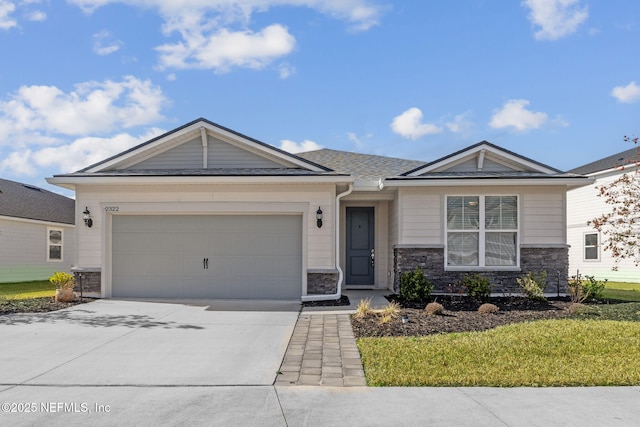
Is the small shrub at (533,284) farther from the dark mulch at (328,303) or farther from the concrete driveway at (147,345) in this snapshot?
the concrete driveway at (147,345)

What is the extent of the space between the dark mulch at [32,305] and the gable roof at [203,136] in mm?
3245

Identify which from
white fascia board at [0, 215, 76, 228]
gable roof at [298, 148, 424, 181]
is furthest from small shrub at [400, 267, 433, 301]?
white fascia board at [0, 215, 76, 228]

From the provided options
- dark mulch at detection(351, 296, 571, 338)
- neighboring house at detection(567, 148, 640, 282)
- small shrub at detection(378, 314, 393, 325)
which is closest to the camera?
dark mulch at detection(351, 296, 571, 338)

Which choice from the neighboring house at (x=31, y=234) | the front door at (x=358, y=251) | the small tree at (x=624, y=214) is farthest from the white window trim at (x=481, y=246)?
the neighboring house at (x=31, y=234)

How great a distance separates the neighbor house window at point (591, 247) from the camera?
19.7 meters

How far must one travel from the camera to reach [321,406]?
14.0 feet

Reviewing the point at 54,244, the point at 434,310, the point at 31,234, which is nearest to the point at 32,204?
the point at 31,234

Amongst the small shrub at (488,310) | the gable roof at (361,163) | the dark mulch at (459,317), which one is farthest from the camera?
the gable roof at (361,163)

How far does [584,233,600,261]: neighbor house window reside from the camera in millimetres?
19719

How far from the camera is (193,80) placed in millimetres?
13375

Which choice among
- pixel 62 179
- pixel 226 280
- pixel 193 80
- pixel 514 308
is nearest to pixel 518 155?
pixel 514 308

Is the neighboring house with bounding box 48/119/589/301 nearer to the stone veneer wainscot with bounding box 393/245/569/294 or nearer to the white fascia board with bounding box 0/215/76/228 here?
the stone veneer wainscot with bounding box 393/245/569/294

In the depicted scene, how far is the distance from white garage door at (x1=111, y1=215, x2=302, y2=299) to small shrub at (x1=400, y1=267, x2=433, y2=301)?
8.20 ft

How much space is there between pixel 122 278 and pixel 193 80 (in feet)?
19.2
